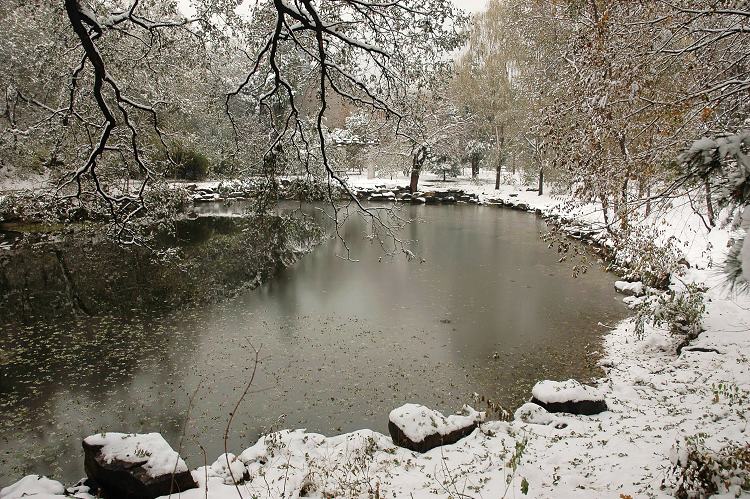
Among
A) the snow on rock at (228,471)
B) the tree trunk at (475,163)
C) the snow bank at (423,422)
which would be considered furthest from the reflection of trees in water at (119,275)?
the tree trunk at (475,163)

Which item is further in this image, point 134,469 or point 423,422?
point 423,422

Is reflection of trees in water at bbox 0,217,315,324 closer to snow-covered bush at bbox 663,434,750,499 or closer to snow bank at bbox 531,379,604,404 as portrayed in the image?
snow bank at bbox 531,379,604,404

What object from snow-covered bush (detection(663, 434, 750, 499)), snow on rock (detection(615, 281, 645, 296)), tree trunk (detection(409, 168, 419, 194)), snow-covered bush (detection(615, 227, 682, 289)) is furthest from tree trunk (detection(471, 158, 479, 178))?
snow-covered bush (detection(663, 434, 750, 499))

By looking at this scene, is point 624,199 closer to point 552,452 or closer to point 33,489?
point 552,452

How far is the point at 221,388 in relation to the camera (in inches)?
330

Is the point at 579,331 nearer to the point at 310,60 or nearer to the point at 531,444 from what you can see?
the point at 531,444

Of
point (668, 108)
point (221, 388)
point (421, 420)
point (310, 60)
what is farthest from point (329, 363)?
point (668, 108)

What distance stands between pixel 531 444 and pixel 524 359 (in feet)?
12.6

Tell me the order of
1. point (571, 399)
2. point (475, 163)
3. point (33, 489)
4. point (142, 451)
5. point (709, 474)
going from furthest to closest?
point (475, 163), point (571, 399), point (142, 451), point (33, 489), point (709, 474)

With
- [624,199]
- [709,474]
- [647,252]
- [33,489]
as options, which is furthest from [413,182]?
[709,474]

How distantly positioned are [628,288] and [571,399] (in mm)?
7631

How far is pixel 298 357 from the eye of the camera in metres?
9.67

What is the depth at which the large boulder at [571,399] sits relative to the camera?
6.75 meters

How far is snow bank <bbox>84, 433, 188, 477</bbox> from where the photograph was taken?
506 centimetres
